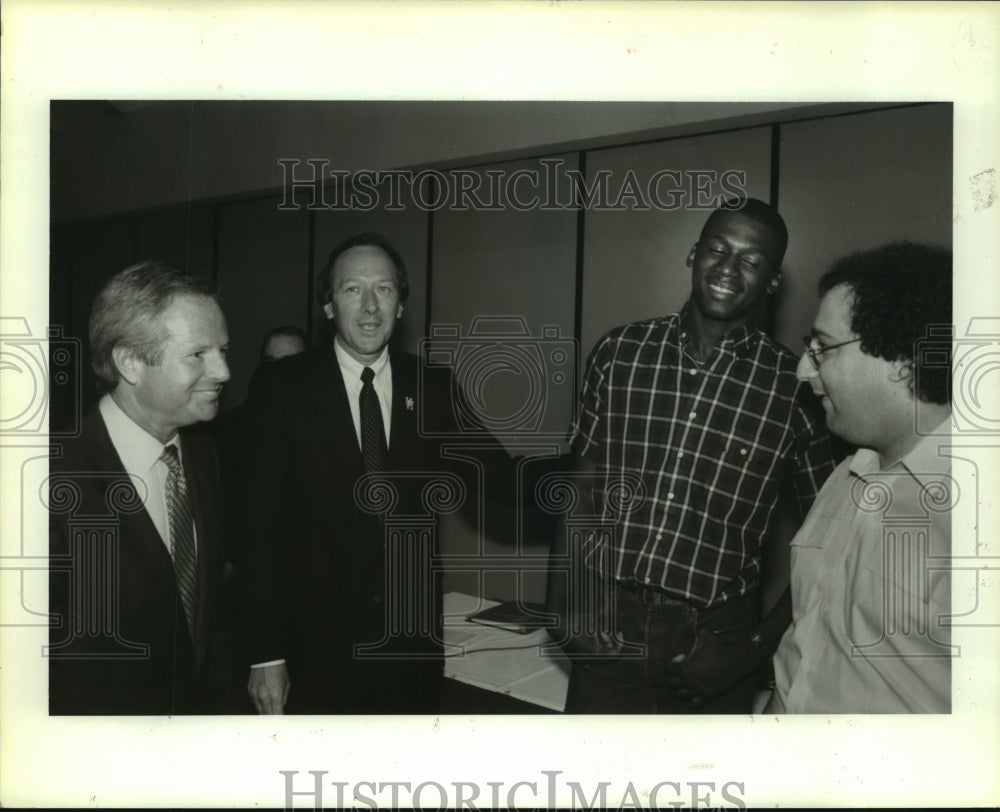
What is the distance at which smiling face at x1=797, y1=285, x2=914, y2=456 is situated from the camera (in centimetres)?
203

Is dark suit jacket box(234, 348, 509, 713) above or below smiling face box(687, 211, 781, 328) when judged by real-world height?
below

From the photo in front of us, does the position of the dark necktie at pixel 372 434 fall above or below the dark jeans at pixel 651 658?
above

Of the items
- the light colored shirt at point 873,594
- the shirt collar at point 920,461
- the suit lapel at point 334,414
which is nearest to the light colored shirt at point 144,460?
the suit lapel at point 334,414

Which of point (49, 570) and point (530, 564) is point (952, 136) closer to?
point (530, 564)

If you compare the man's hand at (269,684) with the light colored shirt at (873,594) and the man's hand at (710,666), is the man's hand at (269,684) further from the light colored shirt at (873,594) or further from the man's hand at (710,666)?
the light colored shirt at (873,594)

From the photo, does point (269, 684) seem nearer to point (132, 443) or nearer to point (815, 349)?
point (132, 443)

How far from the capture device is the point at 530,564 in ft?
6.82

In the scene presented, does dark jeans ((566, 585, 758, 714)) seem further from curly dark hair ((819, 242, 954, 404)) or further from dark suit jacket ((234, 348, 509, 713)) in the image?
curly dark hair ((819, 242, 954, 404))

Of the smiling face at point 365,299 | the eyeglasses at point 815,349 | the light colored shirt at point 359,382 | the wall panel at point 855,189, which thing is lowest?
the light colored shirt at point 359,382

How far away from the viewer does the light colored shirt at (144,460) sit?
2072mm

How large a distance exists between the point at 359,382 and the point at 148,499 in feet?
1.79

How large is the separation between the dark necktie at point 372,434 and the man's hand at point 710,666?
80 centimetres

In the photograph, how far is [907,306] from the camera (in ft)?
6.75

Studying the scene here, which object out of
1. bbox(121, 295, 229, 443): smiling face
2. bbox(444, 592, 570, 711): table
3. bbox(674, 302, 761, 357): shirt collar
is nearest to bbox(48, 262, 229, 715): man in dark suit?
Answer: bbox(121, 295, 229, 443): smiling face
